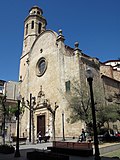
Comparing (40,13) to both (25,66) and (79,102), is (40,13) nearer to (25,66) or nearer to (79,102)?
(25,66)

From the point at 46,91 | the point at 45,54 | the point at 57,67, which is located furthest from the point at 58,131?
the point at 45,54

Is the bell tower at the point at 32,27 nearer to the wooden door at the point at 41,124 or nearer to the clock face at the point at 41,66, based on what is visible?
the clock face at the point at 41,66

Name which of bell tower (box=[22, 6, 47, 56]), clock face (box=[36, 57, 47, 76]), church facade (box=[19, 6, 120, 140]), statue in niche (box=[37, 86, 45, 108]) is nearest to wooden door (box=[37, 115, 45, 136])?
church facade (box=[19, 6, 120, 140])

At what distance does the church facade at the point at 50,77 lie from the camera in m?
23.4

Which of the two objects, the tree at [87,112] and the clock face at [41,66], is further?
the clock face at [41,66]

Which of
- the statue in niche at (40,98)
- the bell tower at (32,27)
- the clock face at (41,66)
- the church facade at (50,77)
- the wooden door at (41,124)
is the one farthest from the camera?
the bell tower at (32,27)

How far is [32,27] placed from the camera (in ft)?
127

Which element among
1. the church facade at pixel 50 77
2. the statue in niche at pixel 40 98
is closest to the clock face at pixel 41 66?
the church facade at pixel 50 77

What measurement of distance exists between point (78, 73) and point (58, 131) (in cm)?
810

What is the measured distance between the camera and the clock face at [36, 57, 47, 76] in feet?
98.1

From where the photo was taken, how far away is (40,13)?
41.5 meters

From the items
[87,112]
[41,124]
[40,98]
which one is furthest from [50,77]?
[87,112]

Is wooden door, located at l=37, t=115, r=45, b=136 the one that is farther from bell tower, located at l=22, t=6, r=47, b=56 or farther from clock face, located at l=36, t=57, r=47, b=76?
bell tower, located at l=22, t=6, r=47, b=56

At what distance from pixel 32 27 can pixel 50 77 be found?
1626cm
